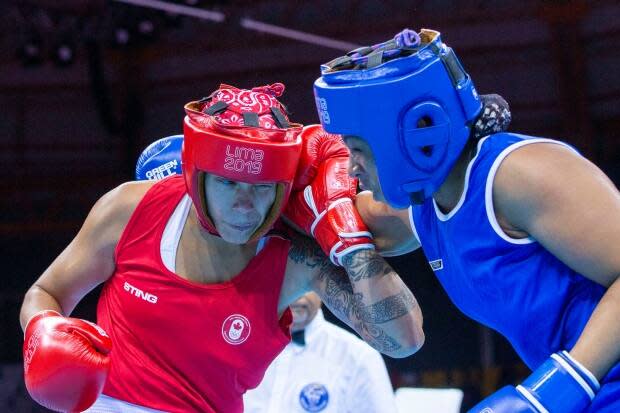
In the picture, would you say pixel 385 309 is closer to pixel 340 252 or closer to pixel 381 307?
pixel 381 307

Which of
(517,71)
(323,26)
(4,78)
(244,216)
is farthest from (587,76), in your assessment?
(244,216)

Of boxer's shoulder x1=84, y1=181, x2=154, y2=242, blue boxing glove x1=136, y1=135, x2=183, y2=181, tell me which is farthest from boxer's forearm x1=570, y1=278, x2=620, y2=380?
blue boxing glove x1=136, y1=135, x2=183, y2=181

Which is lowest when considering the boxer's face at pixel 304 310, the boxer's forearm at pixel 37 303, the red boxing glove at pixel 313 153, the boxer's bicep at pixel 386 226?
the boxer's face at pixel 304 310

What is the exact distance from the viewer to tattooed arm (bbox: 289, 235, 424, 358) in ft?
7.39

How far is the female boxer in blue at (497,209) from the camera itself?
1609 mm

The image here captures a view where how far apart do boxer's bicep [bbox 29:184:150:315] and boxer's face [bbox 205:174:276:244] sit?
0.27 meters

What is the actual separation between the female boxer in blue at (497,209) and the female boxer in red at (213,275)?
0.29 metres

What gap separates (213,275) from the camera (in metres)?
2.45

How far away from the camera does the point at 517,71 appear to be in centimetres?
859

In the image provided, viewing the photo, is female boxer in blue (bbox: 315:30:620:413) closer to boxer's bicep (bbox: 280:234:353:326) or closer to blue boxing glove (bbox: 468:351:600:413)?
blue boxing glove (bbox: 468:351:600:413)

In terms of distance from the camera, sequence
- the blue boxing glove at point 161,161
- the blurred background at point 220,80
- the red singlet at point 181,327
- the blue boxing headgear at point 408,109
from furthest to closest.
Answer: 1. the blurred background at point 220,80
2. the blue boxing glove at point 161,161
3. the red singlet at point 181,327
4. the blue boxing headgear at point 408,109

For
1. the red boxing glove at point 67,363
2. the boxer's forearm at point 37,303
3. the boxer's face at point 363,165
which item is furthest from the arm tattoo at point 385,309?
the boxer's forearm at point 37,303

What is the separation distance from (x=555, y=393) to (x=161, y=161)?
1.71 m

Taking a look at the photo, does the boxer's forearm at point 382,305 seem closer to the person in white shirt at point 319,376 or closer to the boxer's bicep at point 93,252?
the boxer's bicep at point 93,252
